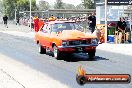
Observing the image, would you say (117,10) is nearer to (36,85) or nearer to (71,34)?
(71,34)

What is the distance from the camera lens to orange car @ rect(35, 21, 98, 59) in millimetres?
16438

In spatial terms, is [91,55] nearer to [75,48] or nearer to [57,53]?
[75,48]

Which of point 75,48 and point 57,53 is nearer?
point 75,48

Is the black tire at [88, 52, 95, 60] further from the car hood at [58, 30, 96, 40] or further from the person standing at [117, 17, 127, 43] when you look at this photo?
the person standing at [117, 17, 127, 43]

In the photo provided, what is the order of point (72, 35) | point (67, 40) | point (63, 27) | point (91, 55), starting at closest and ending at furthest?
point (67, 40)
point (72, 35)
point (91, 55)
point (63, 27)

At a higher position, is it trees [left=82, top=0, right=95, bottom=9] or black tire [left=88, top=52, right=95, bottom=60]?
trees [left=82, top=0, right=95, bottom=9]

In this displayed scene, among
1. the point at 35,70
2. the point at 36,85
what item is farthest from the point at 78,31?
the point at 36,85

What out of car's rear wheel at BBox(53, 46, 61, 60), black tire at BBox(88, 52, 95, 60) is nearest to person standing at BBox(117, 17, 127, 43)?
black tire at BBox(88, 52, 95, 60)

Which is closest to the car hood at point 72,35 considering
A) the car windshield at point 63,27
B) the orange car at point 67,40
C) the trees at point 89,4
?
the orange car at point 67,40

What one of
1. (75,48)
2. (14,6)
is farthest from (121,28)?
(14,6)

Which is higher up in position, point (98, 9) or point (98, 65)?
point (98, 9)

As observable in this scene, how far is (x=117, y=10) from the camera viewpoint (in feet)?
95.3

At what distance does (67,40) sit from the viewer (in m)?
16.4

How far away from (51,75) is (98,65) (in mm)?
3006
